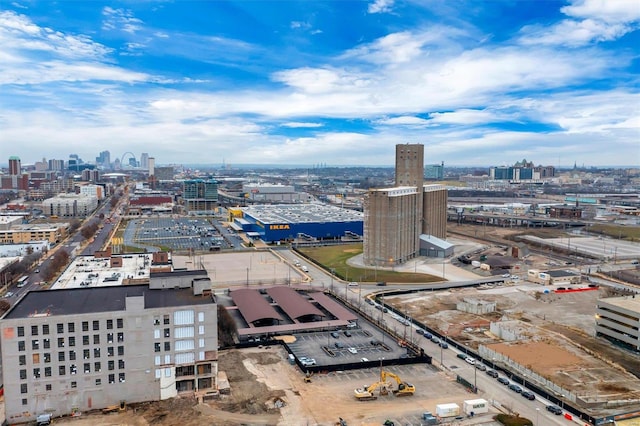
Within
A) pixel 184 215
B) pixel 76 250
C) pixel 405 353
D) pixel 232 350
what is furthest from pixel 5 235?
pixel 405 353

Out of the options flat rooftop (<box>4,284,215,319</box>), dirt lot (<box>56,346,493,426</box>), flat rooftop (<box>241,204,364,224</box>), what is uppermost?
flat rooftop (<box>4,284,215,319</box>)

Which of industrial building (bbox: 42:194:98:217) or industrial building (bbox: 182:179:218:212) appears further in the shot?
industrial building (bbox: 182:179:218:212)

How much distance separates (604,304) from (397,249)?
32.6 m

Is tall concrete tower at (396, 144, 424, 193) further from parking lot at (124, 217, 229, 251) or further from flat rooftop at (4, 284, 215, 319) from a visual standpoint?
flat rooftop at (4, 284, 215, 319)

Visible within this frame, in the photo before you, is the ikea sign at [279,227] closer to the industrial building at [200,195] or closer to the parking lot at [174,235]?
the parking lot at [174,235]

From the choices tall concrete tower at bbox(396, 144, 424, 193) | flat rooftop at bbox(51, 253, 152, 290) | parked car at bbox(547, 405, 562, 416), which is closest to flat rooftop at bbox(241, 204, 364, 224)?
tall concrete tower at bbox(396, 144, 424, 193)

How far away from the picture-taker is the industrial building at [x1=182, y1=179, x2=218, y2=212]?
15125 centimetres

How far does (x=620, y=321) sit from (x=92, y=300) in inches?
1533

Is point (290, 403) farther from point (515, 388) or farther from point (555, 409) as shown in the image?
point (555, 409)

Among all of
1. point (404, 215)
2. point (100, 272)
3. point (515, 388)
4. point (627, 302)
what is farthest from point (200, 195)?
point (515, 388)

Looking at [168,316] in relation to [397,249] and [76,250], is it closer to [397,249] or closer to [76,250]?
[397,249]

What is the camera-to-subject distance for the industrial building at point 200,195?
151250 mm

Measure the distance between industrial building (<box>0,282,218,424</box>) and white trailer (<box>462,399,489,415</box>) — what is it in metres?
14.7

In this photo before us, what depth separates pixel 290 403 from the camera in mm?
29266
